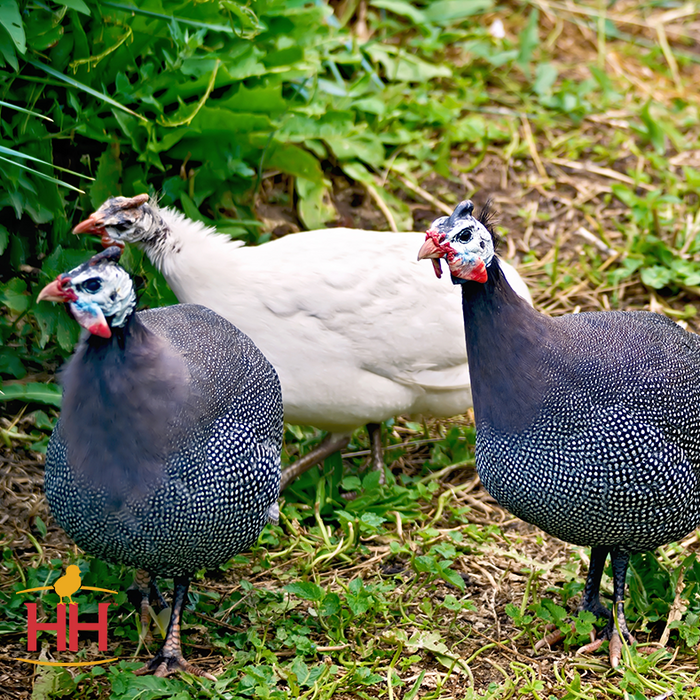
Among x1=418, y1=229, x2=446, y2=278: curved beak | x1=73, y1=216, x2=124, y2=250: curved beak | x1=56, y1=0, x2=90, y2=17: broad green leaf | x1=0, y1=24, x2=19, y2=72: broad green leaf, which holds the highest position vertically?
x1=56, y1=0, x2=90, y2=17: broad green leaf

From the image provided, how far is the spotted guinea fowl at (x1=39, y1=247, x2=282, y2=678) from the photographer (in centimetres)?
240

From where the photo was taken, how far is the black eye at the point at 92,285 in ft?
7.63

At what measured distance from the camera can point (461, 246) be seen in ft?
8.45

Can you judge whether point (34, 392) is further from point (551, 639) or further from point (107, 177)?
point (551, 639)

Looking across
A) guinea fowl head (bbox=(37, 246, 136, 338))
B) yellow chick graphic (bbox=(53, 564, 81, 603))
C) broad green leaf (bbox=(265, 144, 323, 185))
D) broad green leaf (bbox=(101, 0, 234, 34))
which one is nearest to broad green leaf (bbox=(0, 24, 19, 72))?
broad green leaf (bbox=(101, 0, 234, 34))

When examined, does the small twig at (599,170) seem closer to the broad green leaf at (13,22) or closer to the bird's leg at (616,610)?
the bird's leg at (616,610)

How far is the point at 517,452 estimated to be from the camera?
2.65m

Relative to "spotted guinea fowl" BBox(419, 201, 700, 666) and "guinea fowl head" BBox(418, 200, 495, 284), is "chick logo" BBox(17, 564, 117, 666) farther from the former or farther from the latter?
"guinea fowl head" BBox(418, 200, 495, 284)

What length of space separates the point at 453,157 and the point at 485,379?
279 centimetres

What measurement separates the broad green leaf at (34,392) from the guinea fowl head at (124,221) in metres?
0.60

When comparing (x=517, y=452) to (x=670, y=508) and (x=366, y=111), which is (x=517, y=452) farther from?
(x=366, y=111)

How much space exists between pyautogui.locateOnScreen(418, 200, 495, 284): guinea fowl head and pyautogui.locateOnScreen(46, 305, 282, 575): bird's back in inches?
27.7

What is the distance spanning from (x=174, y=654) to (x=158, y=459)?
0.66 m

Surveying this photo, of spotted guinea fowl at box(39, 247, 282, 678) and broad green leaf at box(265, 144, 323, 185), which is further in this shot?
broad green leaf at box(265, 144, 323, 185)
